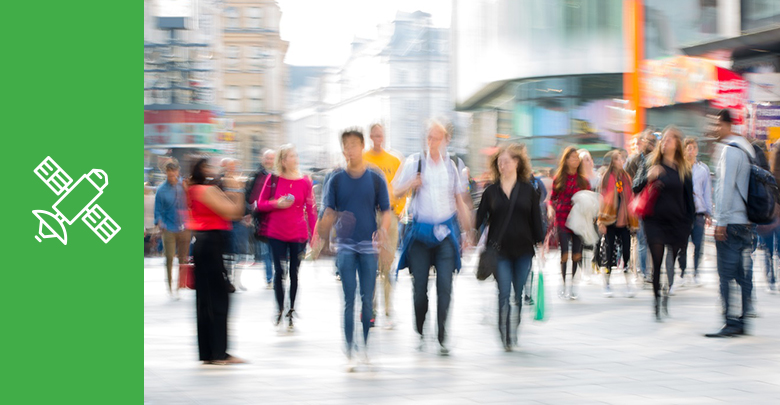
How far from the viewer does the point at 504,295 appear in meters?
8.98

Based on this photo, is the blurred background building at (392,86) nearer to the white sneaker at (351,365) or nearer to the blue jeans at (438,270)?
the blue jeans at (438,270)

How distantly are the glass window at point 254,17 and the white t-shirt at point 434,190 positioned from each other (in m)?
80.9

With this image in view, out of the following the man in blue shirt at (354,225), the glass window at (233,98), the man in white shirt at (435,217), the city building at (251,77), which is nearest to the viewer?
the man in blue shirt at (354,225)

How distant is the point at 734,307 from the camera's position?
9.58m

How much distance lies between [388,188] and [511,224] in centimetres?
154

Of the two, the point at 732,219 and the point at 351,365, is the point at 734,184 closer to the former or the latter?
the point at 732,219

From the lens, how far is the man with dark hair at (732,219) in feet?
30.4

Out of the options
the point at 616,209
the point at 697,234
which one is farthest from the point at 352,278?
the point at 697,234

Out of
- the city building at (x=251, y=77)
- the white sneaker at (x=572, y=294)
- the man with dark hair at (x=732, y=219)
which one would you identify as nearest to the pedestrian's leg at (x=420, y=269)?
the man with dark hair at (x=732, y=219)
